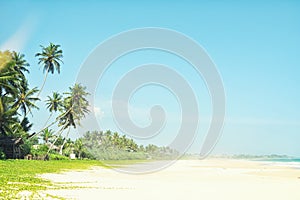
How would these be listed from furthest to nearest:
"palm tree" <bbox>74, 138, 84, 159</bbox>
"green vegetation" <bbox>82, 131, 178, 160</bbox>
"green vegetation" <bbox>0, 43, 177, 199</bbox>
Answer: "green vegetation" <bbox>82, 131, 178, 160</bbox>
"palm tree" <bbox>74, 138, 84, 159</bbox>
"green vegetation" <bbox>0, 43, 177, 199</bbox>

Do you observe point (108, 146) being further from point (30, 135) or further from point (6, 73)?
point (6, 73)

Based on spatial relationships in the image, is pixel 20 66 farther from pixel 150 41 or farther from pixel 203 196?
pixel 203 196

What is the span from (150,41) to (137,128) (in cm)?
642

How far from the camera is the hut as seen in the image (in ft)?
123

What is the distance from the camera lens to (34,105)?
136 feet

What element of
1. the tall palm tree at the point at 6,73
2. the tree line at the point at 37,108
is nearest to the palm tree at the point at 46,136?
the tree line at the point at 37,108

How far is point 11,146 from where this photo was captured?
38844 millimetres

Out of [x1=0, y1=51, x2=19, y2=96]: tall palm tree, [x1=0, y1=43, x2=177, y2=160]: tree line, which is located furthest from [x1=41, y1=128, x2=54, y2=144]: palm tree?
[x1=0, y1=51, x2=19, y2=96]: tall palm tree

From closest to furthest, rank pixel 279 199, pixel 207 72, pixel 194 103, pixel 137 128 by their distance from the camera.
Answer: pixel 279 199, pixel 207 72, pixel 194 103, pixel 137 128

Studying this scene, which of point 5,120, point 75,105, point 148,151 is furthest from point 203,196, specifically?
point 148,151

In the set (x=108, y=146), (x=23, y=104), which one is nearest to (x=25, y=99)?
(x=23, y=104)

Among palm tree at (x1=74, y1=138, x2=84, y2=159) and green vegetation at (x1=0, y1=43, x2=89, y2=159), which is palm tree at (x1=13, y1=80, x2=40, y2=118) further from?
palm tree at (x1=74, y1=138, x2=84, y2=159)

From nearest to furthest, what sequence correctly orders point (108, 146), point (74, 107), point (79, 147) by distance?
1. point (74, 107)
2. point (79, 147)
3. point (108, 146)

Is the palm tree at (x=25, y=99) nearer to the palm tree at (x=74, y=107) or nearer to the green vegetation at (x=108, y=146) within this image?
the palm tree at (x=74, y=107)
